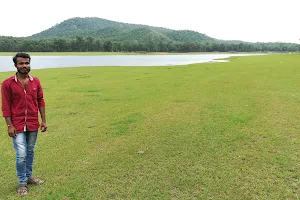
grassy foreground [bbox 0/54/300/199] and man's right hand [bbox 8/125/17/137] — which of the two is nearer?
man's right hand [bbox 8/125/17/137]

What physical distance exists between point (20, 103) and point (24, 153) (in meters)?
0.88

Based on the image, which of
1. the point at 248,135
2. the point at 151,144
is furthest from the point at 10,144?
the point at 248,135

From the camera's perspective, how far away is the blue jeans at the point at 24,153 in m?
4.48

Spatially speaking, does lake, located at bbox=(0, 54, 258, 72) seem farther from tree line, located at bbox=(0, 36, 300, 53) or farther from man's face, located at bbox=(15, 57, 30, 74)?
A: tree line, located at bbox=(0, 36, 300, 53)

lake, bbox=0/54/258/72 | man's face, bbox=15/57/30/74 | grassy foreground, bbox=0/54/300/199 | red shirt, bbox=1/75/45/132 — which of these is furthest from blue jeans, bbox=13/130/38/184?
Answer: lake, bbox=0/54/258/72

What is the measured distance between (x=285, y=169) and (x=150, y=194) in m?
2.85

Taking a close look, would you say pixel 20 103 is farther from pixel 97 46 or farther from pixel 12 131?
pixel 97 46

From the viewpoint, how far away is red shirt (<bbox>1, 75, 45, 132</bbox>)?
432 centimetres

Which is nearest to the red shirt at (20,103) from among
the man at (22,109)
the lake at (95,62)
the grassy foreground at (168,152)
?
the man at (22,109)

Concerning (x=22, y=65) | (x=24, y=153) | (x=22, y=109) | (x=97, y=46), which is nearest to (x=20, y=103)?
(x=22, y=109)

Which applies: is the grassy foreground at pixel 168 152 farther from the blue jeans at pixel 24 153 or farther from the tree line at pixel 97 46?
the tree line at pixel 97 46

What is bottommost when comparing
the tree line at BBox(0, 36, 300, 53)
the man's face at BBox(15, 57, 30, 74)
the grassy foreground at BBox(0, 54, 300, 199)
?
the grassy foreground at BBox(0, 54, 300, 199)

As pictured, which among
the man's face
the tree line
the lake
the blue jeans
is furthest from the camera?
the tree line

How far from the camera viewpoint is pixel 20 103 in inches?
175
